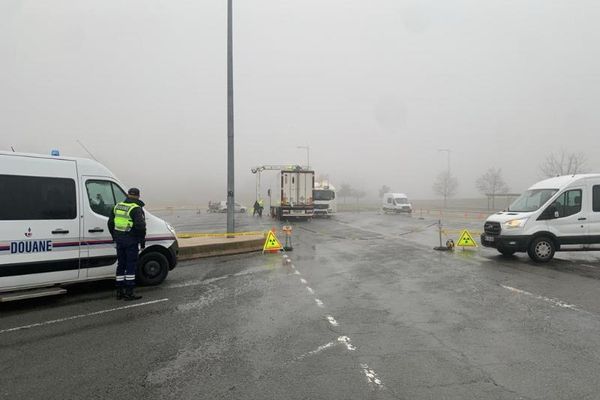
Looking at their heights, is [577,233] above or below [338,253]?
above

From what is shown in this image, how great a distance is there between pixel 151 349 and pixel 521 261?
1034 centimetres

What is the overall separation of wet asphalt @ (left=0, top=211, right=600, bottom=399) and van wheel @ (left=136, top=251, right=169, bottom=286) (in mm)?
354

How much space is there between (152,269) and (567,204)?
10.8m

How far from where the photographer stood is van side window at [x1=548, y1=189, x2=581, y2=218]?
37.9 feet

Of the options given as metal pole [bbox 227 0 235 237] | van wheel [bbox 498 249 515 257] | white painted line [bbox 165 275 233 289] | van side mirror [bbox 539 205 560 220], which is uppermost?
metal pole [bbox 227 0 235 237]

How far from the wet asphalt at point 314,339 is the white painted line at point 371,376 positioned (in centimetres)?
2

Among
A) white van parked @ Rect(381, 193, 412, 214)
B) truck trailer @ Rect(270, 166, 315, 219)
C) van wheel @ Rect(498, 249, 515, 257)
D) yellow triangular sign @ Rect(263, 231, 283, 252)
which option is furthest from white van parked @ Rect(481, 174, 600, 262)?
white van parked @ Rect(381, 193, 412, 214)

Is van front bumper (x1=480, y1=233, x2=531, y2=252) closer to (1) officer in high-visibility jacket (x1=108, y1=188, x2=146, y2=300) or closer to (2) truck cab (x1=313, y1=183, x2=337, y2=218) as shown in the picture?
(1) officer in high-visibility jacket (x1=108, y1=188, x2=146, y2=300)

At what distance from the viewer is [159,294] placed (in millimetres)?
7859

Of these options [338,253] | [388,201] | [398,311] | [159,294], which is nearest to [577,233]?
[338,253]

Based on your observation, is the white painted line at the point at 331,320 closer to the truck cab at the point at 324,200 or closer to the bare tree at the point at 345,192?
Result: the truck cab at the point at 324,200

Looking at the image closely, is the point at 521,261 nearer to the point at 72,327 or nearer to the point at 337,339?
the point at 337,339

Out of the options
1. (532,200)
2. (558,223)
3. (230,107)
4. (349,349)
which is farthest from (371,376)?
(230,107)

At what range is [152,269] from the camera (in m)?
8.62
